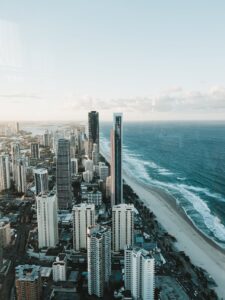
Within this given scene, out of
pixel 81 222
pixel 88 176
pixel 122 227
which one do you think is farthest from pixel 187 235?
pixel 88 176

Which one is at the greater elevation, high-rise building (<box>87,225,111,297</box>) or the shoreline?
high-rise building (<box>87,225,111,297</box>)

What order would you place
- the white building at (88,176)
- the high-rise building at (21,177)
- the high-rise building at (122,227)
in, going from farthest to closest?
the white building at (88,176) < the high-rise building at (21,177) < the high-rise building at (122,227)

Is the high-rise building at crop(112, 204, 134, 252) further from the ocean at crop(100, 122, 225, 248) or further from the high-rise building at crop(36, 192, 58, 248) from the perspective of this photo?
the ocean at crop(100, 122, 225, 248)

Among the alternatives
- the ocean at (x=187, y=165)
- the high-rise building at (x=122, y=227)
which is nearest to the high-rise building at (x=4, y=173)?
the ocean at (x=187, y=165)

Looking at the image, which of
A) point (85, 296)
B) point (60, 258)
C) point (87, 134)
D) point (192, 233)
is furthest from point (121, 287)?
point (87, 134)

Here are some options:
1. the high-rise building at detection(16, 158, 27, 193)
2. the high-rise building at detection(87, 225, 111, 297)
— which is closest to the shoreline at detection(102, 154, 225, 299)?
the high-rise building at detection(87, 225, 111, 297)

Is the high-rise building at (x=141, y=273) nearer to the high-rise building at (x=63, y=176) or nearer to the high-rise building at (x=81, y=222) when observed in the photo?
the high-rise building at (x=81, y=222)

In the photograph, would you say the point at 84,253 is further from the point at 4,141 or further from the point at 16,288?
the point at 4,141

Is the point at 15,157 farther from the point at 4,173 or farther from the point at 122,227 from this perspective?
the point at 122,227
